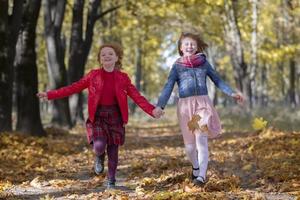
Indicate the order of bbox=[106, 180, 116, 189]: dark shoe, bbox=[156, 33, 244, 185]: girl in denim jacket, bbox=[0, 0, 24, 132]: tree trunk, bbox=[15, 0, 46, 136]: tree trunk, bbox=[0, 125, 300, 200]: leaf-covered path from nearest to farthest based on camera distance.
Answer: bbox=[0, 125, 300, 200]: leaf-covered path, bbox=[156, 33, 244, 185]: girl in denim jacket, bbox=[106, 180, 116, 189]: dark shoe, bbox=[0, 0, 24, 132]: tree trunk, bbox=[15, 0, 46, 136]: tree trunk

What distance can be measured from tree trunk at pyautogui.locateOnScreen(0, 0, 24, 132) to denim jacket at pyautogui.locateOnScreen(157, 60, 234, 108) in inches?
240

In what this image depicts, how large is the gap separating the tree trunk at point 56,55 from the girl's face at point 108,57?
12.3 meters

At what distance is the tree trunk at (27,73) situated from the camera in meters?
14.2

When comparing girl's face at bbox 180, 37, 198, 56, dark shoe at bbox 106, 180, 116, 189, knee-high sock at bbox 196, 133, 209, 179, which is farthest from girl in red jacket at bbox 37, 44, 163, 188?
girl's face at bbox 180, 37, 198, 56

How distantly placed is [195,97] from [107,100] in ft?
3.48

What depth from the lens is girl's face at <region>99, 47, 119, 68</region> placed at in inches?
282

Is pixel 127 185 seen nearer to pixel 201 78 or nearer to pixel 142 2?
pixel 201 78

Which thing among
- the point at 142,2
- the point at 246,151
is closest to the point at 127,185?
the point at 246,151

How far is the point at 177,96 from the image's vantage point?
292 inches

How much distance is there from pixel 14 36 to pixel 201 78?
21.6 feet

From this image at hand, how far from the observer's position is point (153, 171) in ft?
29.9

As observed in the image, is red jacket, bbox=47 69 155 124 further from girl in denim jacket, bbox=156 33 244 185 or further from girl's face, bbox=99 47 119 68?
girl in denim jacket, bbox=156 33 244 185

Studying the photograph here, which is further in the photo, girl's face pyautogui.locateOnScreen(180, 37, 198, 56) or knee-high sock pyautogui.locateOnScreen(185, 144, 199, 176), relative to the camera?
knee-high sock pyautogui.locateOnScreen(185, 144, 199, 176)

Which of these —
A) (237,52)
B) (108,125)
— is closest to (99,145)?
(108,125)
